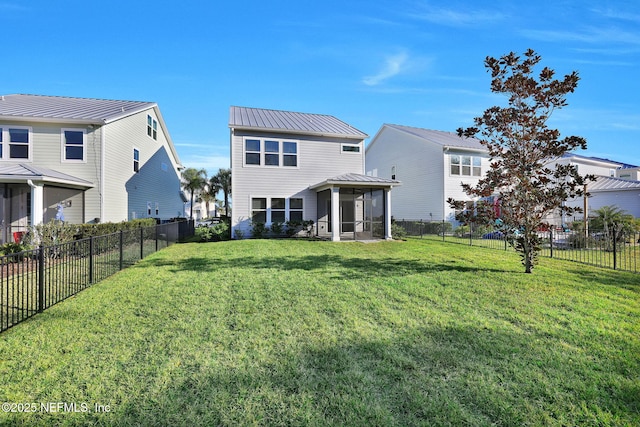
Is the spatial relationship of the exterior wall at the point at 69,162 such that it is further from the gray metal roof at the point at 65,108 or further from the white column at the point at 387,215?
the white column at the point at 387,215

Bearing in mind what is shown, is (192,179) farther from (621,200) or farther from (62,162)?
(621,200)

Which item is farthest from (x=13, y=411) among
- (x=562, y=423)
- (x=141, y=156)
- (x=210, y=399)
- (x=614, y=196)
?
(x=614, y=196)

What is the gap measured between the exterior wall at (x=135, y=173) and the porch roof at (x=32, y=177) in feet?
4.41

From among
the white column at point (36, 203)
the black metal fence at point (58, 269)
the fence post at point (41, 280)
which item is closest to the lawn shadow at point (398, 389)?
the black metal fence at point (58, 269)

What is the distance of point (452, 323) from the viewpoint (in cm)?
450

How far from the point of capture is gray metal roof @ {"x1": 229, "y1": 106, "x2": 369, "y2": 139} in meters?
16.9

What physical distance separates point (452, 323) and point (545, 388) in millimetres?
1628

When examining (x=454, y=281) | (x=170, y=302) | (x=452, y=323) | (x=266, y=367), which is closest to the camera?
(x=266, y=367)

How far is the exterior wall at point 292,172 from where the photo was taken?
16.5m

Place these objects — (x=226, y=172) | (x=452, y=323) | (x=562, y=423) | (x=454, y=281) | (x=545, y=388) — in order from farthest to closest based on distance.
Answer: (x=226, y=172)
(x=454, y=281)
(x=452, y=323)
(x=545, y=388)
(x=562, y=423)

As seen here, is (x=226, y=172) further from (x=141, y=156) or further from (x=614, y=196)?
(x=614, y=196)

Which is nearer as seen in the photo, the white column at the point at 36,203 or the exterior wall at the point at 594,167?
the white column at the point at 36,203

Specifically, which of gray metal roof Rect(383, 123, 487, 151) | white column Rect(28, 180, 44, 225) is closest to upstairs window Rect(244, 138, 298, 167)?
white column Rect(28, 180, 44, 225)

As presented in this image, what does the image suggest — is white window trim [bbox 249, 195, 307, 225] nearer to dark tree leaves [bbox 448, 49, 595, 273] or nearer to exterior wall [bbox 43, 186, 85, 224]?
exterior wall [bbox 43, 186, 85, 224]
